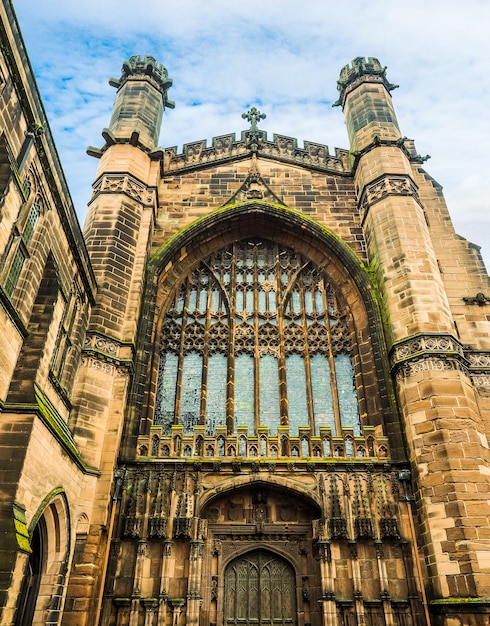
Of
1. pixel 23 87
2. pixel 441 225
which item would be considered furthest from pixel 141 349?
pixel 441 225

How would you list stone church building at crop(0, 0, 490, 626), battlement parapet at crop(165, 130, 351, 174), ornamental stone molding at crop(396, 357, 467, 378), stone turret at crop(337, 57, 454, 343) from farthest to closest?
battlement parapet at crop(165, 130, 351, 174)
stone turret at crop(337, 57, 454, 343)
ornamental stone molding at crop(396, 357, 467, 378)
stone church building at crop(0, 0, 490, 626)

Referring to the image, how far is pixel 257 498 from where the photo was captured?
35.0ft

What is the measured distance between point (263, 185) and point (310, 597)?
10.5 metres

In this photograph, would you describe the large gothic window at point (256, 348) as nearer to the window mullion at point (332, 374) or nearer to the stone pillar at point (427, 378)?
the window mullion at point (332, 374)

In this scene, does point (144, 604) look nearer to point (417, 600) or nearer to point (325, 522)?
point (325, 522)

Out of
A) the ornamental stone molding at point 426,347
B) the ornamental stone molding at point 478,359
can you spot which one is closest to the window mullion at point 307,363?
the ornamental stone molding at point 426,347

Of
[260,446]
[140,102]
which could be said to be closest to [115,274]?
[260,446]

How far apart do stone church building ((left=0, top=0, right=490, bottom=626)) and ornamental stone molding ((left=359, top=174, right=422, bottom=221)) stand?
6 cm

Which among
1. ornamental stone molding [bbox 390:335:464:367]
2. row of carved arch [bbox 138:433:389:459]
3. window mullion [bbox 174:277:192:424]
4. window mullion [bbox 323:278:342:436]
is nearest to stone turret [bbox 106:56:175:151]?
window mullion [bbox 174:277:192:424]

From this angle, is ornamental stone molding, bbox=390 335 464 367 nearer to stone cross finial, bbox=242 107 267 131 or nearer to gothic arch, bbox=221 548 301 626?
gothic arch, bbox=221 548 301 626

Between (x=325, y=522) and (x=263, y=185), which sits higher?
(x=263, y=185)

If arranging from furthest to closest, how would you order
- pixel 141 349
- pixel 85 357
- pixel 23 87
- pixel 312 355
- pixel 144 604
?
pixel 312 355, pixel 141 349, pixel 85 357, pixel 144 604, pixel 23 87

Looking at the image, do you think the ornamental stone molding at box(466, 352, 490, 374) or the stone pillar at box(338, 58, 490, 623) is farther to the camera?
the ornamental stone molding at box(466, 352, 490, 374)

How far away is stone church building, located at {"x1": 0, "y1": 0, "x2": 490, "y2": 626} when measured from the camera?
27.3ft
